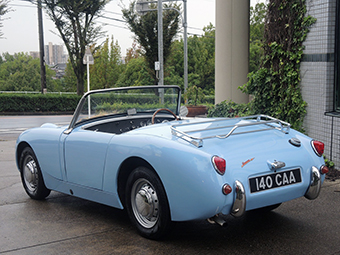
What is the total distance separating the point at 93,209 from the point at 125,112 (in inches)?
46.7

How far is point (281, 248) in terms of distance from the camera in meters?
3.46

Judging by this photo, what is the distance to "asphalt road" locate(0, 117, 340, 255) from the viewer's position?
3.51 meters

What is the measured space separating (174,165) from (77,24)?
94.4 feet

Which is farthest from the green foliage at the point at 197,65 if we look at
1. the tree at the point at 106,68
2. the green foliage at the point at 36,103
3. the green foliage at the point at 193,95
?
the green foliage at the point at 193,95

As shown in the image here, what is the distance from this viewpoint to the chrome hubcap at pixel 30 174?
5141mm

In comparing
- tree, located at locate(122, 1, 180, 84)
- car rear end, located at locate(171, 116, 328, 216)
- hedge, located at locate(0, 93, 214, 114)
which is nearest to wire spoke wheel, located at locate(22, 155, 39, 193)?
car rear end, located at locate(171, 116, 328, 216)

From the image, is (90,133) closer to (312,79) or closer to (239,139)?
(239,139)

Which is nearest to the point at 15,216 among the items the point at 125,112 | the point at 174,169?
the point at 125,112

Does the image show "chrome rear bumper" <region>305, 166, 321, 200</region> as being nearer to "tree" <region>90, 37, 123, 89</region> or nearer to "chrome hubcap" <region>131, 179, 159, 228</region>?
"chrome hubcap" <region>131, 179, 159, 228</region>

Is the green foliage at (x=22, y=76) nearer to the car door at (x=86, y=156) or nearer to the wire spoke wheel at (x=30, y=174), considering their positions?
the wire spoke wheel at (x=30, y=174)

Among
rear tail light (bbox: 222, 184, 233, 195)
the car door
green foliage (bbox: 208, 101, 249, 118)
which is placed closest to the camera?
rear tail light (bbox: 222, 184, 233, 195)

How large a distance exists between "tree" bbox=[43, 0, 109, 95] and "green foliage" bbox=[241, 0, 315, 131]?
24.5 meters

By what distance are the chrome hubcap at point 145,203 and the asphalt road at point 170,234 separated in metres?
0.18

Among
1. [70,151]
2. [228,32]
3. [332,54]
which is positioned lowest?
[70,151]
